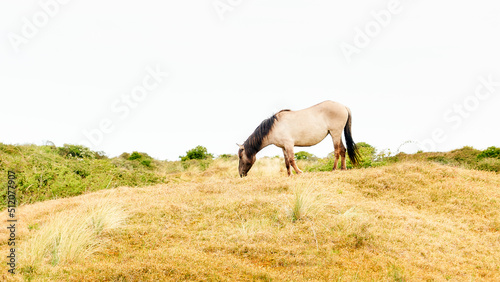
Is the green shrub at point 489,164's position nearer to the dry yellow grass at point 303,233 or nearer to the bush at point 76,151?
the dry yellow grass at point 303,233

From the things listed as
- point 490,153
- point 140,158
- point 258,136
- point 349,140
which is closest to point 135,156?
point 140,158

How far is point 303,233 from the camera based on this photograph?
648cm

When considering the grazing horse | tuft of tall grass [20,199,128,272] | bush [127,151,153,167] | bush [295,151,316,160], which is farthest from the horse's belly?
bush [127,151,153,167]

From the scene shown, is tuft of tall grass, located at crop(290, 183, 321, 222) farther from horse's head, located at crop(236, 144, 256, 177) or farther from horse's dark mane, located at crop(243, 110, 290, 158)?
horse's head, located at crop(236, 144, 256, 177)

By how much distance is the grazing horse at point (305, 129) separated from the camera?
1203 centimetres

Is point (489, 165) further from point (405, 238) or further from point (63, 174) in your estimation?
point (63, 174)

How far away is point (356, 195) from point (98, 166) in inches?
453

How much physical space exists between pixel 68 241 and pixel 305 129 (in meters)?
7.91

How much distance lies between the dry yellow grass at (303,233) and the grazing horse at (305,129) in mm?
1847

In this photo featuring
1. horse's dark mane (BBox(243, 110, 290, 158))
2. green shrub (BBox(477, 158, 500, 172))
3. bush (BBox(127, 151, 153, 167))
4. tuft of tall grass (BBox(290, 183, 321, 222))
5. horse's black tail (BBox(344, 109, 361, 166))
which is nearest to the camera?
tuft of tall grass (BBox(290, 183, 321, 222))

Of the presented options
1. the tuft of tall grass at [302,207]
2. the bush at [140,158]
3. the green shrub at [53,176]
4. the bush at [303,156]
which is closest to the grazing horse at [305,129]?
the tuft of tall grass at [302,207]

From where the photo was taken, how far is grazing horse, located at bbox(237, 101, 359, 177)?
1203 centimetres

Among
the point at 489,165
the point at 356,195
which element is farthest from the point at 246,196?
the point at 489,165

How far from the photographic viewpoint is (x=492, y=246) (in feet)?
22.5
